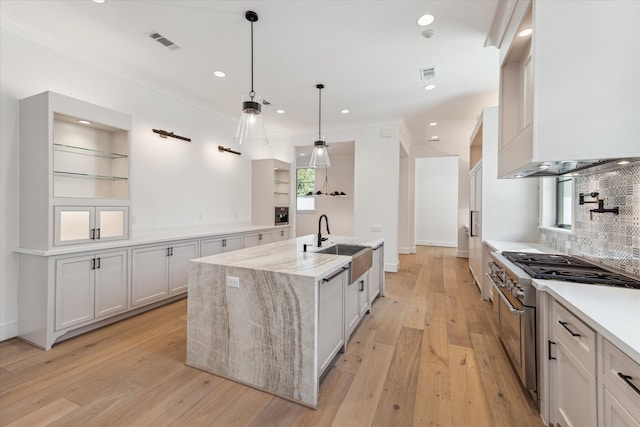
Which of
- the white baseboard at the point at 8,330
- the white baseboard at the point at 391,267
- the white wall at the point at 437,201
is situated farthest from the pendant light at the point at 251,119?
the white wall at the point at 437,201

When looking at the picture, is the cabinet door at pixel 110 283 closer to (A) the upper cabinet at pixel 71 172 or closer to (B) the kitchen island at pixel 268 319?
(A) the upper cabinet at pixel 71 172

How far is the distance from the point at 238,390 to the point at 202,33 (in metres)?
3.38

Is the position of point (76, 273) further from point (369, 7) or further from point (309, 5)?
point (369, 7)

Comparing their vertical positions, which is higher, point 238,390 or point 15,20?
point 15,20

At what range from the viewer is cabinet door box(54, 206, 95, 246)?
2641 millimetres

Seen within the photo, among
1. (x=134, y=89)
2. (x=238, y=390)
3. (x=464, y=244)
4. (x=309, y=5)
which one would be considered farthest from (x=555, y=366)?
(x=464, y=244)

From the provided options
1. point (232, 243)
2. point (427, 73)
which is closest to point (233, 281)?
point (232, 243)

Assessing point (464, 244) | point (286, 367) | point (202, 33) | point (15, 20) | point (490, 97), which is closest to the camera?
point (286, 367)

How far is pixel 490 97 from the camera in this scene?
4355mm

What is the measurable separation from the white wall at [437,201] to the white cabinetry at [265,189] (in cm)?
550

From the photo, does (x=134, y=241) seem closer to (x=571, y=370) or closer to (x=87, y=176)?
(x=87, y=176)

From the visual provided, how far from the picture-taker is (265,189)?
19.7ft

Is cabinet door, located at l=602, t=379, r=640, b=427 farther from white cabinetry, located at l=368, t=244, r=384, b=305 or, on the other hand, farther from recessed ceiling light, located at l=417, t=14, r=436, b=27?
recessed ceiling light, located at l=417, t=14, r=436, b=27

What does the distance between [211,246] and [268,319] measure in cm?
266
